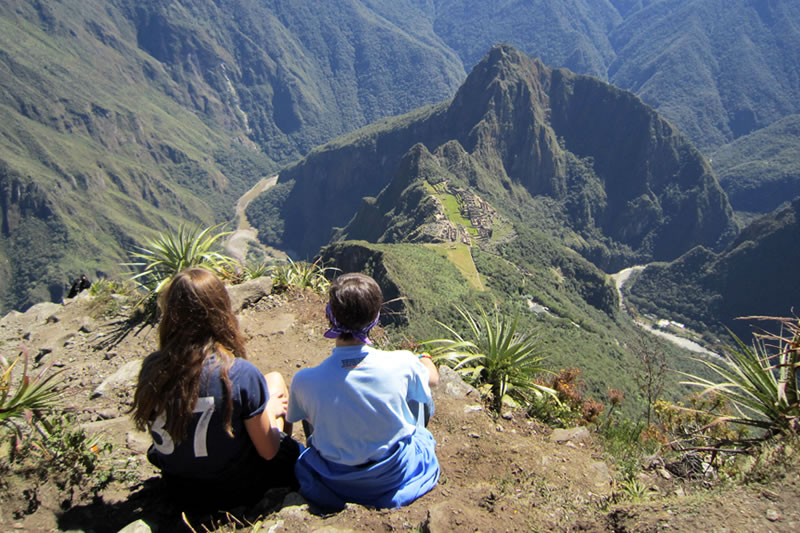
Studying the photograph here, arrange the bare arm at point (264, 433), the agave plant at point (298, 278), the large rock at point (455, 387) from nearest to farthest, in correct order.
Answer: the bare arm at point (264, 433)
the large rock at point (455, 387)
the agave plant at point (298, 278)

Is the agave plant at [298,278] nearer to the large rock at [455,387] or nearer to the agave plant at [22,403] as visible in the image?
the large rock at [455,387]

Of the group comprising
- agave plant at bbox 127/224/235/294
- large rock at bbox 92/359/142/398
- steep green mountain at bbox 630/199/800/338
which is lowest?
steep green mountain at bbox 630/199/800/338

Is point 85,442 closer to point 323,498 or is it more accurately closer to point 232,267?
point 323,498

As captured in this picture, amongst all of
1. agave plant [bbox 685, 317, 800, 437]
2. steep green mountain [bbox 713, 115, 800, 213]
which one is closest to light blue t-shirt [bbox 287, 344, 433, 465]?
agave plant [bbox 685, 317, 800, 437]

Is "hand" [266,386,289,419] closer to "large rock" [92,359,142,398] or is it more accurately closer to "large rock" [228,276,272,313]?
"large rock" [92,359,142,398]

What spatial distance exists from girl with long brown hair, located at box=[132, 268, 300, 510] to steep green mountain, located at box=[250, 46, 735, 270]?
395ft

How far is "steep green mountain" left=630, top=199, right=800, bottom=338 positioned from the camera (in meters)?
101

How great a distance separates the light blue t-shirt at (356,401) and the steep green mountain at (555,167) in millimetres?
120623

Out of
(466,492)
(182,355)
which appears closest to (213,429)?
(182,355)

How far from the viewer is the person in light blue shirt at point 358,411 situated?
3162 millimetres

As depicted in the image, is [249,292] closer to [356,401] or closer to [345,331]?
[345,331]

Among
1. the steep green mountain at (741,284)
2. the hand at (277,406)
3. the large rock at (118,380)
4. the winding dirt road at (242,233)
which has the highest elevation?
the hand at (277,406)

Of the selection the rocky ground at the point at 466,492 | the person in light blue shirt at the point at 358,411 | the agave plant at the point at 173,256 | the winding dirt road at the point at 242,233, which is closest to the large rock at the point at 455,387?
the rocky ground at the point at 466,492

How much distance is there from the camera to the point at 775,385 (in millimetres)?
3979
